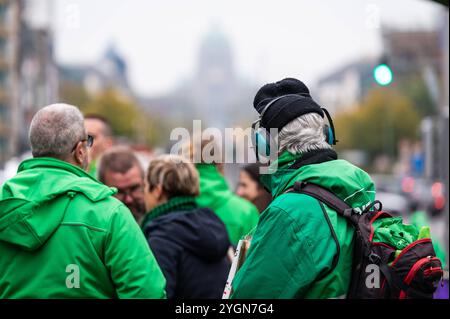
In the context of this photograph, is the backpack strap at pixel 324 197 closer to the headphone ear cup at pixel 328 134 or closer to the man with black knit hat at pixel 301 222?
the man with black knit hat at pixel 301 222

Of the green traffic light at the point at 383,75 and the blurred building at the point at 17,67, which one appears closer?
the green traffic light at the point at 383,75

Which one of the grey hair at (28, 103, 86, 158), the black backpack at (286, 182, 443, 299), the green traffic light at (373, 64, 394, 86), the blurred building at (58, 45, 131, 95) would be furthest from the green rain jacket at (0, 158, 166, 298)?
the blurred building at (58, 45, 131, 95)

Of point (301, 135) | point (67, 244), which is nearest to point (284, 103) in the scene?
point (301, 135)

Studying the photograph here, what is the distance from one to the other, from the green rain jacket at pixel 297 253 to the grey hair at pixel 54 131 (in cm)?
114

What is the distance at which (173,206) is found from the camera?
5184mm

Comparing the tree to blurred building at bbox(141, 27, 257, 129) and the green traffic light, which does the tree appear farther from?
blurred building at bbox(141, 27, 257, 129)

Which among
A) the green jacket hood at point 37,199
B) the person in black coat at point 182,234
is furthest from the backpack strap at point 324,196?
the person in black coat at point 182,234

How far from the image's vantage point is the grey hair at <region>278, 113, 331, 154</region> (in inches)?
134

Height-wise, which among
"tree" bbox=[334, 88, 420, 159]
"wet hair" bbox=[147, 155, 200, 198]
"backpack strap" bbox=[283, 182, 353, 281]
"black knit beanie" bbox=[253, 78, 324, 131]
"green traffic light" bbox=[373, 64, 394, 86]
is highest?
"green traffic light" bbox=[373, 64, 394, 86]

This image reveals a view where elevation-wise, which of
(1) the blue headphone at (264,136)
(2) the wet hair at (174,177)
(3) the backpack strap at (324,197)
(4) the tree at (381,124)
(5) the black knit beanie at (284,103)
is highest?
(5) the black knit beanie at (284,103)

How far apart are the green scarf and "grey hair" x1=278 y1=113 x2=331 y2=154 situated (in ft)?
6.11

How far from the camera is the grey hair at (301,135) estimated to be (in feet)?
11.1

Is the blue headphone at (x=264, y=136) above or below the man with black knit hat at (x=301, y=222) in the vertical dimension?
above
